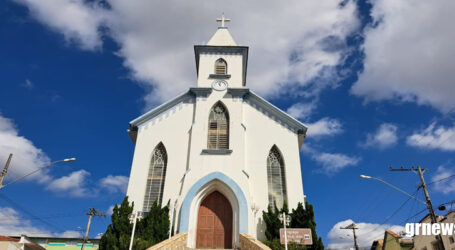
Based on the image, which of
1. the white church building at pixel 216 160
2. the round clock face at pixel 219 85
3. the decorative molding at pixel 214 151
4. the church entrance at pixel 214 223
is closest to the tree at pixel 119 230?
the white church building at pixel 216 160

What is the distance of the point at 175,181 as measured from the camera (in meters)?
17.6

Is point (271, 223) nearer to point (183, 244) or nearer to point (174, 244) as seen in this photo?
point (183, 244)

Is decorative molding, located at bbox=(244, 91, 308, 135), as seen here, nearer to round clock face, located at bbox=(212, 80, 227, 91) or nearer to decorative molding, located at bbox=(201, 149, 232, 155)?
round clock face, located at bbox=(212, 80, 227, 91)

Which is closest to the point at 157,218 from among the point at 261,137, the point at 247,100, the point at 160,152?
the point at 160,152

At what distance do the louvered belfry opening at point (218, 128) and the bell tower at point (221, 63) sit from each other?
5.58 feet

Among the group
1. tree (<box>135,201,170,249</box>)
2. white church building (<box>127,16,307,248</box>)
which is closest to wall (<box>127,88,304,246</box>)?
white church building (<box>127,16,307,248</box>)

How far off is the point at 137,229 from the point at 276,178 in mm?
8221

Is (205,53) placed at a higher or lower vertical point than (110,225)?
higher

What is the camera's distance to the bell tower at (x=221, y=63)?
21406 millimetres

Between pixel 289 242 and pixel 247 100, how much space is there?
999 centimetres

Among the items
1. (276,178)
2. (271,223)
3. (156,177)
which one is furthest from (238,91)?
(271,223)

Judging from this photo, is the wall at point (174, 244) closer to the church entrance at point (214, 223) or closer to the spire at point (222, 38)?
the church entrance at point (214, 223)

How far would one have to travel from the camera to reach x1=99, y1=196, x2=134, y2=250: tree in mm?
14148

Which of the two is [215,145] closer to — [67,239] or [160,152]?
[160,152]
